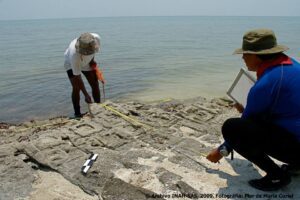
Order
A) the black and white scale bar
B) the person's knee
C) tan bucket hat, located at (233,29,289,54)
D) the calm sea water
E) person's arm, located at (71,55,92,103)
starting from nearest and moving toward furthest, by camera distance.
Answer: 1. tan bucket hat, located at (233,29,289,54)
2. the black and white scale bar
3. person's arm, located at (71,55,92,103)
4. the person's knee
5. the calm sea water

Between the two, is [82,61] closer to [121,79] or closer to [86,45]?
[86,45]

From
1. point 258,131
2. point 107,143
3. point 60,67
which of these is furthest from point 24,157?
point 60,67

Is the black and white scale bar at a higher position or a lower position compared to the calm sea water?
higher

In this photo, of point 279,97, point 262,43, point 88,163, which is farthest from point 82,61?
point 279,97

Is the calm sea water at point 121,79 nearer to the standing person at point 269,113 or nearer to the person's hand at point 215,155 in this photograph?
the person's hand at point 215,155

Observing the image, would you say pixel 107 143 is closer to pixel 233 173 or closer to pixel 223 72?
pixel 233 173

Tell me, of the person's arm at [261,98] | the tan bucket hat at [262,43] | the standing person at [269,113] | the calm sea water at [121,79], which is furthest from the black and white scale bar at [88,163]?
the calm sea water at [121,79]

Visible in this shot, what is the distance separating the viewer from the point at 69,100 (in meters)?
9.17

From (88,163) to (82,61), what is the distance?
8.68 feet

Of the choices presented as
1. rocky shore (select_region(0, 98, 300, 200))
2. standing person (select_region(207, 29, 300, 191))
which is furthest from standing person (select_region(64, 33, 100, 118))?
standing person (select_region(207, 29, 300, 191))

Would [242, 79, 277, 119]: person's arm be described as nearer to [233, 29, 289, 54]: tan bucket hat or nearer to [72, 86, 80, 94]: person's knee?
[233, 29, 289, 54]: tan bucket hat

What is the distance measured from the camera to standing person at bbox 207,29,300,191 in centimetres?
280

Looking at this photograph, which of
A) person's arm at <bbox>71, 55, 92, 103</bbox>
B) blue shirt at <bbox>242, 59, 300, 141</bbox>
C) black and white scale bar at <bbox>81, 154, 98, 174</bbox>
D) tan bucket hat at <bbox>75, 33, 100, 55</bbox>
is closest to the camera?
blue shirt at <bbox>242, 59, 300, 141</bbox>

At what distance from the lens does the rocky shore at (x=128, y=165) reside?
3.28 m
